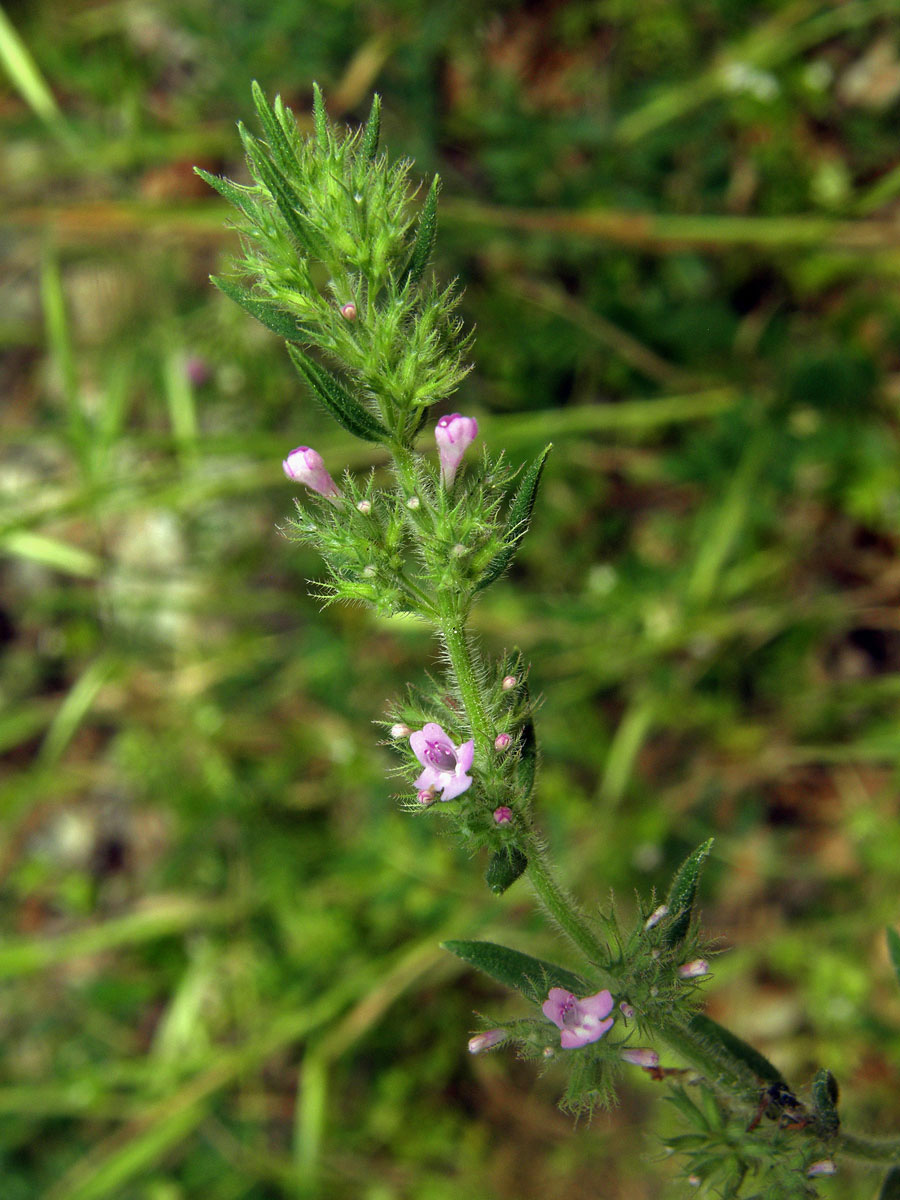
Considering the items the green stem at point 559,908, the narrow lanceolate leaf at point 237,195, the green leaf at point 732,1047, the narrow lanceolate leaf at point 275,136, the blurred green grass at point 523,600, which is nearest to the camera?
the narrow lanceolate leaf at point 275,136

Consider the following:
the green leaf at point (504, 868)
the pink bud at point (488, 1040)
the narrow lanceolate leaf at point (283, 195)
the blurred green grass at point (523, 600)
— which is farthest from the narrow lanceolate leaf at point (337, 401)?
the blurred green grass at point (523, 600)

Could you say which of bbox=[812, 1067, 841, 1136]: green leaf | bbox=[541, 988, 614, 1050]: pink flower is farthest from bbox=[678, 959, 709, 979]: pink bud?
bbox=[812, 1067, 841, 1136]: green leaf

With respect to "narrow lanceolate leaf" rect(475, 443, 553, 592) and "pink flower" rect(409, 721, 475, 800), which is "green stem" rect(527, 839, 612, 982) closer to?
"pink flower" rect(409, 721, 475, 800)

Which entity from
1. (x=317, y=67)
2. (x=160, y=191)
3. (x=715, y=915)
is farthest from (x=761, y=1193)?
(x=160, y=191)

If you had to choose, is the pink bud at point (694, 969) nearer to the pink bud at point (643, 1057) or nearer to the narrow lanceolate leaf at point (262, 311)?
the pink bud at point (643, 1057)

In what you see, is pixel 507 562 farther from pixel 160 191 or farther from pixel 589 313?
pixel 160 191

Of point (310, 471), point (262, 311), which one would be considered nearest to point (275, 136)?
point (262, 311)
